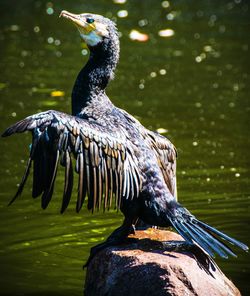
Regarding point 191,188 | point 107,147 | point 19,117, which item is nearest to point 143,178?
point 107,147

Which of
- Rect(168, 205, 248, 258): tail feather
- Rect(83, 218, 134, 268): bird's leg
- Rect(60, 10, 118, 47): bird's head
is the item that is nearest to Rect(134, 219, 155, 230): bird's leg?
Rect(83, 218, 134, 268): bird's leg

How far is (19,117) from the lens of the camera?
1205 cm

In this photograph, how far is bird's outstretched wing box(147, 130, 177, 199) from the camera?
292 inches

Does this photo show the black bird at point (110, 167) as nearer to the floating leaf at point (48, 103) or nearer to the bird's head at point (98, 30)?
the bird's head at point (98, 30)

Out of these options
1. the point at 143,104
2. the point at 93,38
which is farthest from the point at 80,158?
the point at 143,104

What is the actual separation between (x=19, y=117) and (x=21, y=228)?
3.58 metres

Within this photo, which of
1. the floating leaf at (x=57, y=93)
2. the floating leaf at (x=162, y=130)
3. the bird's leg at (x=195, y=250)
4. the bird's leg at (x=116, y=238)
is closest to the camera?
the bird's leg at (x=195, y=250)

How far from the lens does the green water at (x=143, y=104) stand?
8.18 meters

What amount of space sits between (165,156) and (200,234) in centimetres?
108

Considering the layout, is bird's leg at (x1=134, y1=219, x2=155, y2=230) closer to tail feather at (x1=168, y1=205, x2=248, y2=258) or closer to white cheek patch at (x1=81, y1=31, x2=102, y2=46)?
tail feather at (x1=168, y1=205, x2=248, y2=258)

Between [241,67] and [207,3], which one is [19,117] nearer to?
[241,67]

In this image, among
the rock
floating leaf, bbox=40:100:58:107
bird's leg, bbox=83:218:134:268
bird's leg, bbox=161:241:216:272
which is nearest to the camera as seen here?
the rock

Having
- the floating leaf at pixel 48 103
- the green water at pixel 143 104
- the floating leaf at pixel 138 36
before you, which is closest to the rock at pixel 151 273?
the green water at pixel 143 104

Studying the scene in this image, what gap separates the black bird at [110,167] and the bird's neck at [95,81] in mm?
25
